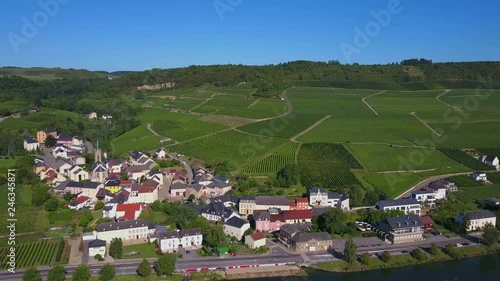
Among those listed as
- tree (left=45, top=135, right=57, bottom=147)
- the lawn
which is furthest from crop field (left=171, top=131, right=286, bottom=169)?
the lawn

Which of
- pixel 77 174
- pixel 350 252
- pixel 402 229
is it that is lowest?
pixel 350 252

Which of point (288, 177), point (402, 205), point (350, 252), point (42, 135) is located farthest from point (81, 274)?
point (42, 135)

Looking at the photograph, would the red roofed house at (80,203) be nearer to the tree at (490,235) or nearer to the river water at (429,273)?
the river water at (429,273)

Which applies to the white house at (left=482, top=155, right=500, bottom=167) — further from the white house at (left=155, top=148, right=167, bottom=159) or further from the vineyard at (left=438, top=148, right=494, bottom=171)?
the white house at (left=155, top=148, right=167, bottom=159)

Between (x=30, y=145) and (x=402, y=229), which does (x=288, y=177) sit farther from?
(x=30, y=145)

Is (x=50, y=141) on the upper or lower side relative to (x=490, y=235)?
upper

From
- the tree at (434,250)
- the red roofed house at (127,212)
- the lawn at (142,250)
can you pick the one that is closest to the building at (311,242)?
the tree at (434,250)
